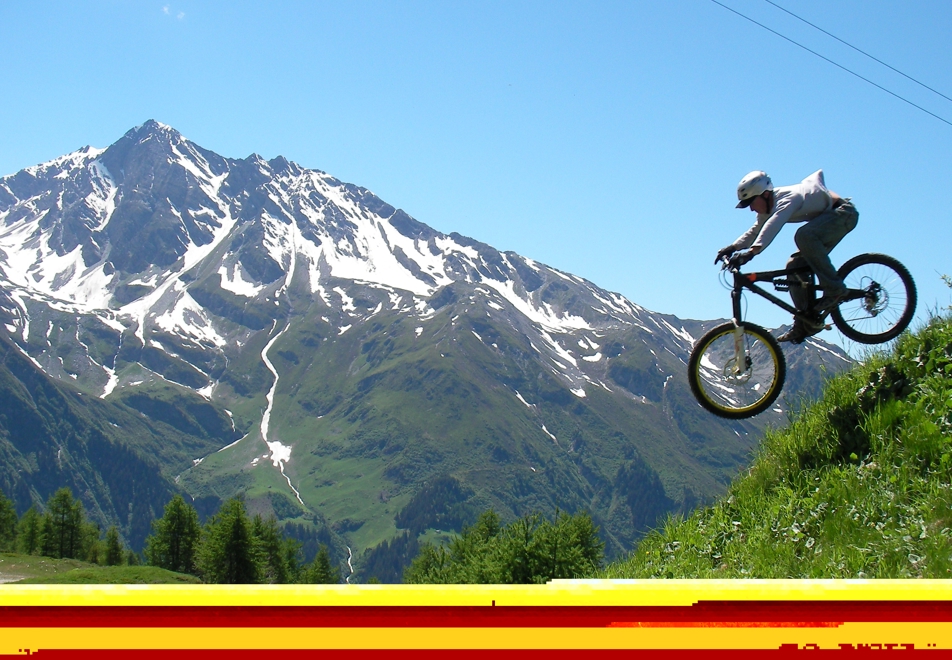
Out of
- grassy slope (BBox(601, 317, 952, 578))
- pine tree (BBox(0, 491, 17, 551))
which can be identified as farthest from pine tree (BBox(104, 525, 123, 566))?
grassy slope (BBox(601, 317, 952, 578))

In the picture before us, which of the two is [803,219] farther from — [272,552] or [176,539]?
[272,552]

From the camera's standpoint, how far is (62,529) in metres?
108

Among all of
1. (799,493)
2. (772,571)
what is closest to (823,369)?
(799,493)

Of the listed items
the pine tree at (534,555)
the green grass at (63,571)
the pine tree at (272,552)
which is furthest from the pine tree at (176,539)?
the pine tree at (534,555)

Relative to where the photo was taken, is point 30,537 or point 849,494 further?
point 30,537

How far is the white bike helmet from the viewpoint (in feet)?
36.8

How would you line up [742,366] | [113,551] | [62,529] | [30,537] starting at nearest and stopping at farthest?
1. [742,366]
2. [30,537]
3. [62,529]
4. [113,551]

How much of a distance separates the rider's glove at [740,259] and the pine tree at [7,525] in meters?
123

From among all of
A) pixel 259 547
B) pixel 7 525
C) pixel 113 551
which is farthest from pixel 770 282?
pixel 7 525

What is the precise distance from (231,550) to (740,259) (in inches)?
3126

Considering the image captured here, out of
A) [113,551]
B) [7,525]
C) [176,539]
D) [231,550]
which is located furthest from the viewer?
[7,525]

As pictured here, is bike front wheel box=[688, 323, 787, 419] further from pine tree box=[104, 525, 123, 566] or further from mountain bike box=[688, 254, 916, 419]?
pine tree box=[104, 525, 123, 566]

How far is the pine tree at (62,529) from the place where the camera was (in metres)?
107
